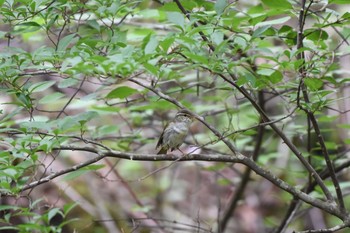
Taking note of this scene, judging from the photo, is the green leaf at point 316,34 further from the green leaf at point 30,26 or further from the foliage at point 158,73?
the green leaf at point 30,26

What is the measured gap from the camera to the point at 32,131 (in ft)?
6.34

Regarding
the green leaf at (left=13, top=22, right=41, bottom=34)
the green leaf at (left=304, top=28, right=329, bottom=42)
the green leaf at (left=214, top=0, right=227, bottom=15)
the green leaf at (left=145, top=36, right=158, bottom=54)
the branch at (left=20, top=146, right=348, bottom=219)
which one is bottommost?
the branch at (left=20, top=146, right=348, bottom=219)

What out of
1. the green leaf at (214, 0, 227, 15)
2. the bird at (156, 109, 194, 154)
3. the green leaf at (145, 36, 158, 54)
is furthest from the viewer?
the bird at (156, 109, 194, 154)

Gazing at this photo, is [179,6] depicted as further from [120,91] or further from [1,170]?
[1,170]

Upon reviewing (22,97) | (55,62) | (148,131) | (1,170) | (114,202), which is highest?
(55,62)

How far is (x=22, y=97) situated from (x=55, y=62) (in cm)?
16

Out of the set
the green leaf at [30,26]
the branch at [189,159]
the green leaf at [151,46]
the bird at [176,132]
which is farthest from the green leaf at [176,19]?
the bird at [176,132]

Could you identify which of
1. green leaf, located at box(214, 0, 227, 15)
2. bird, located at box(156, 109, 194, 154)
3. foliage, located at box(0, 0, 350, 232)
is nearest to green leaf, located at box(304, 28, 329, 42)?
foliage, located at box(0, 0, 350, 232)

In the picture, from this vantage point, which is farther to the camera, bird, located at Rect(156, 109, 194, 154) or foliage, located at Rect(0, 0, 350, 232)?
bird, located at Rect(156, 109, 194, 154)

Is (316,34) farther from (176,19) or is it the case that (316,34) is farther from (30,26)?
(30,26)

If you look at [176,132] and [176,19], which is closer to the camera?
[176,19]

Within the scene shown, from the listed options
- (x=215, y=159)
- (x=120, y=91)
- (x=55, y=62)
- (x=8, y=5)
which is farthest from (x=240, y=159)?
(x=8, y=5)

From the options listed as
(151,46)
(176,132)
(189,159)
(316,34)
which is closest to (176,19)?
(151,46)

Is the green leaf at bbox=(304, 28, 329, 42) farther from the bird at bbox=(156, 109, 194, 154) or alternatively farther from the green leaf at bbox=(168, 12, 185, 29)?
the bird at bbox=(156, 109, 194, 154)
